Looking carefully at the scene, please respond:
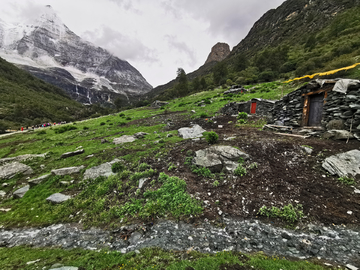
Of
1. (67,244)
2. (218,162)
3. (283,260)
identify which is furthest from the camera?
(218,162)

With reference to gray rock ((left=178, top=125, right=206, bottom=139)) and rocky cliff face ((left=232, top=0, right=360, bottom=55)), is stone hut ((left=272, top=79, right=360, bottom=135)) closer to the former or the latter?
gray rock ((left=178, top=125, right=206, bottom=139))

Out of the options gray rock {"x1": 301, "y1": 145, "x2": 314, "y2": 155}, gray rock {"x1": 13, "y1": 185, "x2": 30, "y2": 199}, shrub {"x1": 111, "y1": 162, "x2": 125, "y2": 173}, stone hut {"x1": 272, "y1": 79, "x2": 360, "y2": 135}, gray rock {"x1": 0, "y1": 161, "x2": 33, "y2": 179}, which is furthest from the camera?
gray rock {"x1": 0, "y1": 161, "x2": 33, "y2": 179}

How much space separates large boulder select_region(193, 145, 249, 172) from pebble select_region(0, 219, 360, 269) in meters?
3.75

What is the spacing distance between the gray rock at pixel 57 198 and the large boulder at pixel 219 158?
895 cm

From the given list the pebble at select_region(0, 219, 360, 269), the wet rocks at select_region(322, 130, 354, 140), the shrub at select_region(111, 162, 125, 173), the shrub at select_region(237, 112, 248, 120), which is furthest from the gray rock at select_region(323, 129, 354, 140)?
the shrub at select_region(111, 162, 125, 173)

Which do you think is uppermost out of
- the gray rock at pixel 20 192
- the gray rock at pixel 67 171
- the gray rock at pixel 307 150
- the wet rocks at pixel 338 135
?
the wet rocks at pixel 338 135

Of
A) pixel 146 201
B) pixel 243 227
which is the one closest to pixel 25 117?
pixel 146 201

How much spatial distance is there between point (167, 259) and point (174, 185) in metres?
3.86

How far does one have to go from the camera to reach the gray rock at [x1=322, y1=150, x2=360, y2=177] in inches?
315

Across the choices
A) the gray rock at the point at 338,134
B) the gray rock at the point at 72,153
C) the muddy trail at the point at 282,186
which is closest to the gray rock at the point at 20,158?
the gray rock at the point at 72,153

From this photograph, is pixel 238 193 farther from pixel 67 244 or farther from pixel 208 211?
pixel 67 244

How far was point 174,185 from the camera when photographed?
8.76 metres

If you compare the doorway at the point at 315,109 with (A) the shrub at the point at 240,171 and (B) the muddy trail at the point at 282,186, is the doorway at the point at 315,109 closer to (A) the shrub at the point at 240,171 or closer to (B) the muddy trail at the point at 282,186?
(B) the muddy trail at the point at 282,186

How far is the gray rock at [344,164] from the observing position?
26.2 ft
